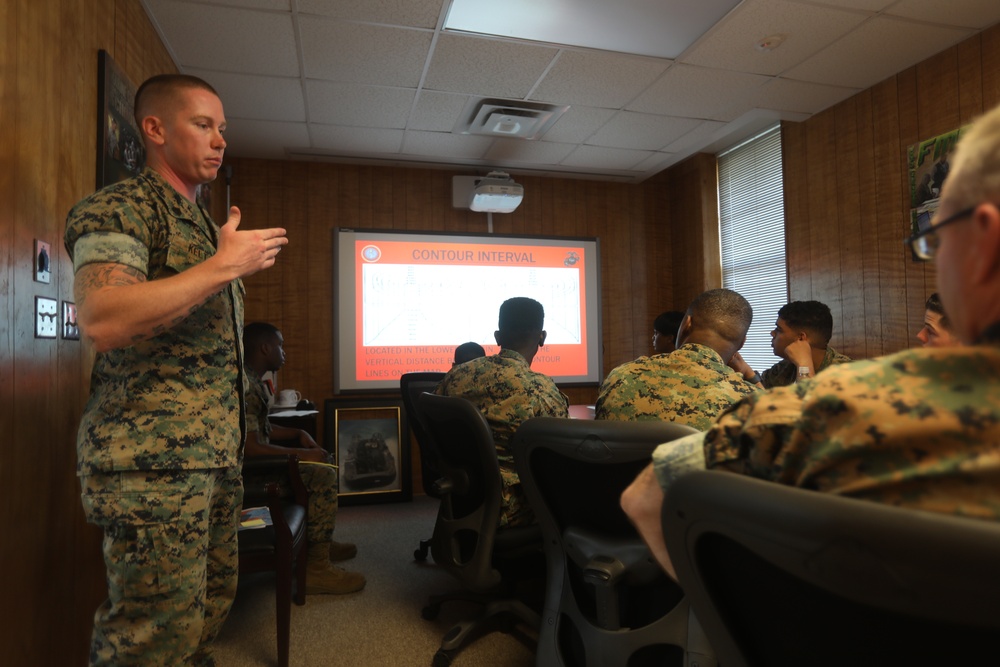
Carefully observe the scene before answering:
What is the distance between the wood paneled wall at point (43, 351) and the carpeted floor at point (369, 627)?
54 centimetres

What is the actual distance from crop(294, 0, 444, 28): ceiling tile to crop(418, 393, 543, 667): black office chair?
65.9 inches

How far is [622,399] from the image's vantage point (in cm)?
145

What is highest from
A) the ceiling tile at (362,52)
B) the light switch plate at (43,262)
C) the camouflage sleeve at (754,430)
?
the ceiling tile at (362,52)

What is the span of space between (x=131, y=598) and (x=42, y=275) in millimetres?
932

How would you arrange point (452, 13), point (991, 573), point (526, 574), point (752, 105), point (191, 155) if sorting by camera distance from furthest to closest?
point (752, 105) < point (452, 13) < point (526, 574) < point (191, 155) < point (991, 573)

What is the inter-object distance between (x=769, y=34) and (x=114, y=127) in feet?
9.14

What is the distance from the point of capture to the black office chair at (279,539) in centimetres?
188

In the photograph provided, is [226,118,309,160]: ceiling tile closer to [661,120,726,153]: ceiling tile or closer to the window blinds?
[661,120,726,153]: ceiling tile

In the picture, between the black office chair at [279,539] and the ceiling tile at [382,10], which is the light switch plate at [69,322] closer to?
the black office chair at [279,539]

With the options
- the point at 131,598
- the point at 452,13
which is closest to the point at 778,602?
the point at 131,598

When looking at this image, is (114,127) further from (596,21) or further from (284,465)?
(596,21)

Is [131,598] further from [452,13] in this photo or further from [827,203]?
[827,203]

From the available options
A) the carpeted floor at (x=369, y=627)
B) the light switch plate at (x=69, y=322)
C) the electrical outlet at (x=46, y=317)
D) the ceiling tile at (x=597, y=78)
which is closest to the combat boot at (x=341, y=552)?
the carpeted floor at (x=369, y=627)

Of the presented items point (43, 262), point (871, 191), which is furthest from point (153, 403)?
point (871, 191)
